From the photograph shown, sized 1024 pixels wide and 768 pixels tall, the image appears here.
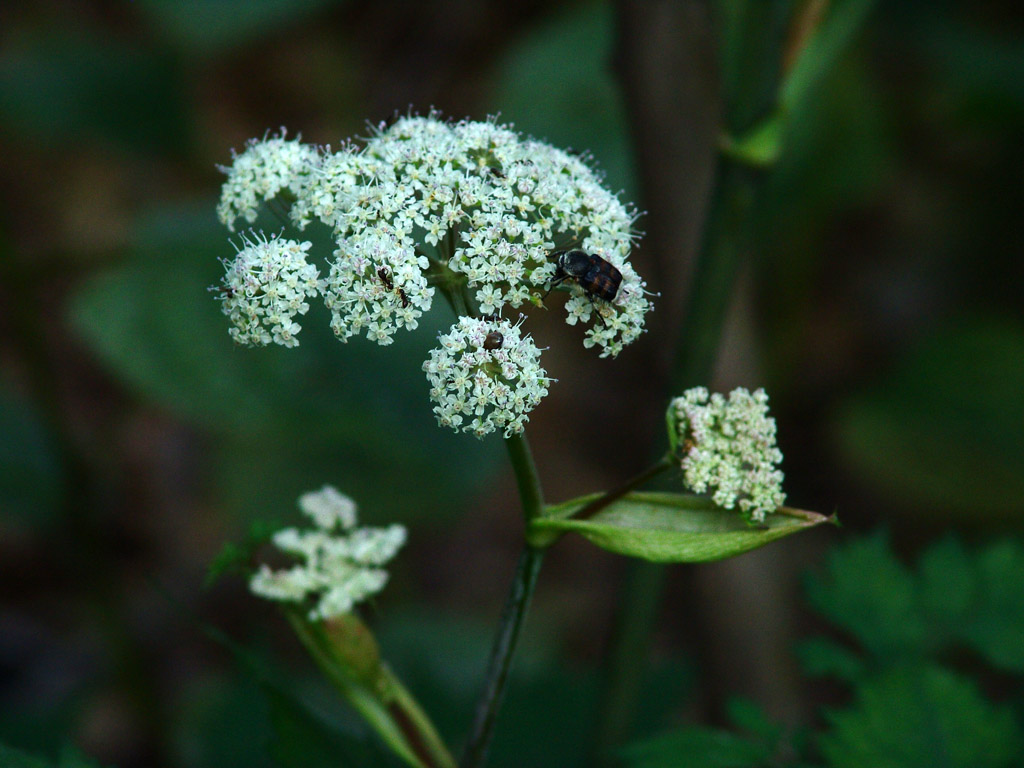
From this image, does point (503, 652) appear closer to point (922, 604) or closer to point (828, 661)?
point (828, 661)

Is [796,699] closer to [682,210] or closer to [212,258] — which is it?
[682,210]

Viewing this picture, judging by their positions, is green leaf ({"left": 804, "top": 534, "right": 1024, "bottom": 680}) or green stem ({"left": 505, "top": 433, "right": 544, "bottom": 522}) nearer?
green stem ({"left": 505, "top": 433, "right": 544, "bottom": 522})

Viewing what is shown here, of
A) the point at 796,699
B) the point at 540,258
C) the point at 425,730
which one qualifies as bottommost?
the point at 425,730

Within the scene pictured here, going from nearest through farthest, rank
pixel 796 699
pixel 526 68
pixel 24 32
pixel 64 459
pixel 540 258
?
pixel 540 258 < pixel 64 459 < pixel 796 699 < pixel 526 68 < pixel 24 32

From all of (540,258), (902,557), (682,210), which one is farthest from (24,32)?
(902,557)

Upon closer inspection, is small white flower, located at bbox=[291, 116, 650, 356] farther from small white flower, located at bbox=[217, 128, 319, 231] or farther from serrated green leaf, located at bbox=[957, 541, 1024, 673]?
serrated green leaf, located at bbox=[957, 541, 1024, 673]

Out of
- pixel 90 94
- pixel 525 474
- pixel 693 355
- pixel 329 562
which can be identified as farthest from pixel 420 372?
pixel 90 94

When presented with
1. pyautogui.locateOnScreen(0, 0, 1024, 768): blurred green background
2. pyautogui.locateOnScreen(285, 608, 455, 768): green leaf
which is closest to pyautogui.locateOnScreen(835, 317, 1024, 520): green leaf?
pyautogui.locateOnScreen(0, 0, 1024, 768): blurred green background
